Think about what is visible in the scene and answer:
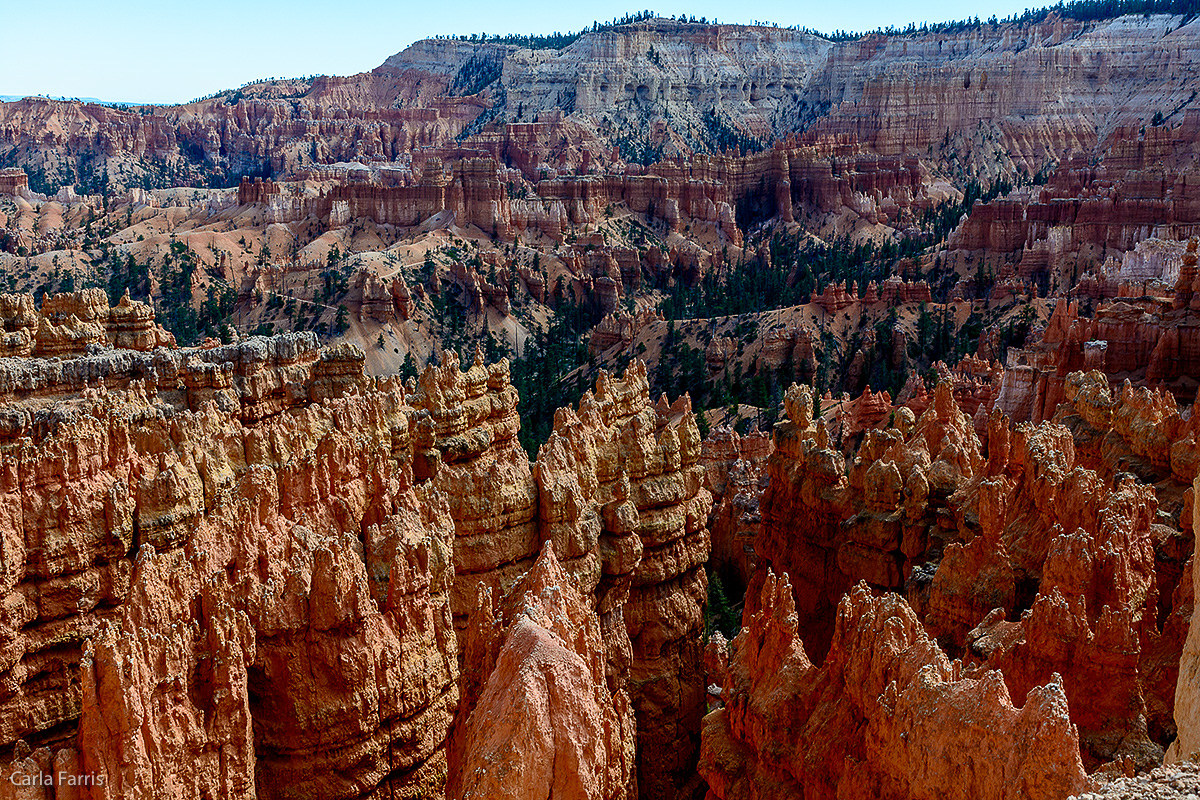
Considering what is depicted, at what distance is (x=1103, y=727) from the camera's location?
11633 millimetres

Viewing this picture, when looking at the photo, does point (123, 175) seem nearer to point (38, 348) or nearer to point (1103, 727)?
point (38, 348)

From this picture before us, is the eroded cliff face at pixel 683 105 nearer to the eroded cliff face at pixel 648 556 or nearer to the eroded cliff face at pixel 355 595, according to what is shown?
the eroded cliff face at pixel 355 595

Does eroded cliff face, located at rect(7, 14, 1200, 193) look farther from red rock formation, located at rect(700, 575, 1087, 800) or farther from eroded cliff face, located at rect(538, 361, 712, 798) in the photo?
red rock formation, located at rect(700, 575, 1087, 800)

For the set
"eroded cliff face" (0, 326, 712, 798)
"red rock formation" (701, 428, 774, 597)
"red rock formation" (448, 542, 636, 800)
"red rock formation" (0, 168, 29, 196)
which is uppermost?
"red rock formation" (448, 542, 636, 800)

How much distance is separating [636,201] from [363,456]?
Result: 97662mm

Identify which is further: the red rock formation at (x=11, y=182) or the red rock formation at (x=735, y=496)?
the red rock formation at (x=11, y=182)

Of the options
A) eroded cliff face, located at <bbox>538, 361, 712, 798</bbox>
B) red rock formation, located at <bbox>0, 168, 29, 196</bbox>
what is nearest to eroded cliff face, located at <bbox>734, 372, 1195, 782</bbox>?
eroded cliff face, located at <bbox>538, 361, 712, 798</bbox>

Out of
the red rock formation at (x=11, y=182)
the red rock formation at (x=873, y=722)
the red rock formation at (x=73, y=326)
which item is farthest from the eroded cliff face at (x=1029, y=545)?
the red rock formation at (x=11, y=182)

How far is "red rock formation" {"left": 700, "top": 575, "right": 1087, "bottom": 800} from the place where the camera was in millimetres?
8641

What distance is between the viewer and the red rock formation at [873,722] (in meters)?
8.64

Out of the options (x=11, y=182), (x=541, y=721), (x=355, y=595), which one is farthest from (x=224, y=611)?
(x=11, y=182)

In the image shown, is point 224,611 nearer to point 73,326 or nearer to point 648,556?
point 648,556

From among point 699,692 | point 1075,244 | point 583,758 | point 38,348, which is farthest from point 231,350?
point 1075,244

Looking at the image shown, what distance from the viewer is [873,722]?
1023cm
